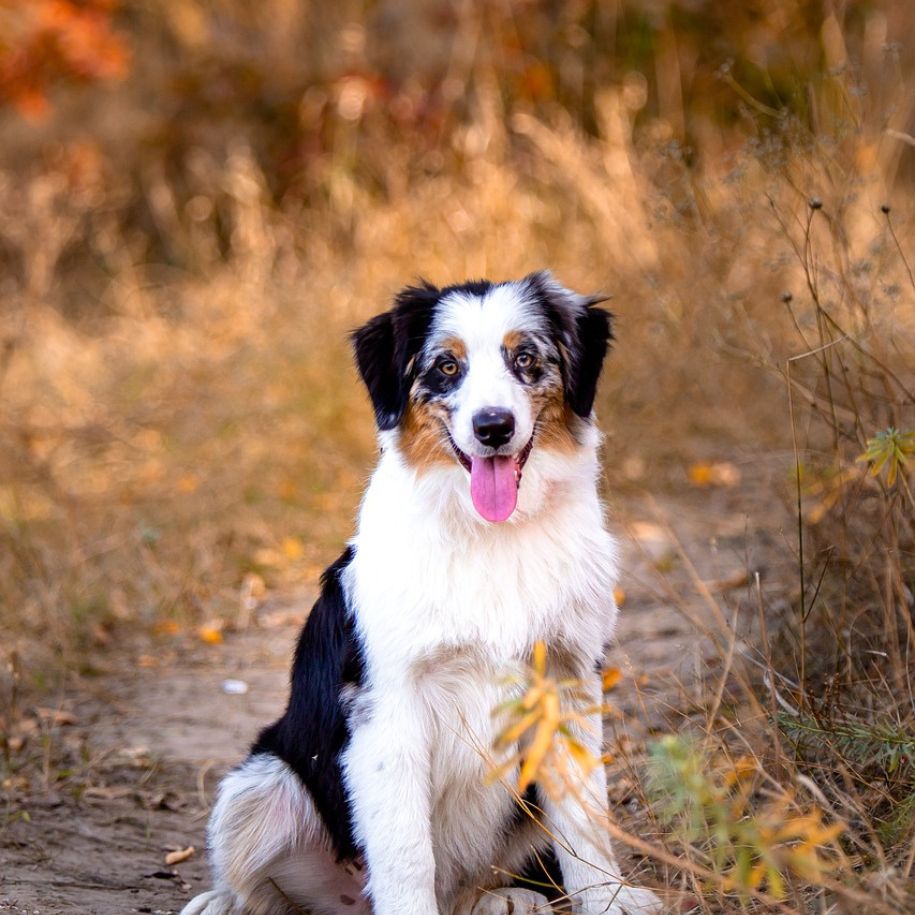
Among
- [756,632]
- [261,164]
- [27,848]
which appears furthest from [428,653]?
[261,164]

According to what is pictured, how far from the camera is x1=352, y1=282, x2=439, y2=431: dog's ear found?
3629mm

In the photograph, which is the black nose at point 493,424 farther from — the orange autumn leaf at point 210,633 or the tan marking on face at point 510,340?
the orange autumn leaf at point 210,633

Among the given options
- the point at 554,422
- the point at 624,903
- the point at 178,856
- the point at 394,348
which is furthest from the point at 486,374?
the point at 178,856

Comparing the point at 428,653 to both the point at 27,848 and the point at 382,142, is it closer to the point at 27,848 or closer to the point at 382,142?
the point at 27,848

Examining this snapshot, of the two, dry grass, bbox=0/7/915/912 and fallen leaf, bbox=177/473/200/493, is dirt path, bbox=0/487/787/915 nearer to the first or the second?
dry grass, bbox=0/7/915/912

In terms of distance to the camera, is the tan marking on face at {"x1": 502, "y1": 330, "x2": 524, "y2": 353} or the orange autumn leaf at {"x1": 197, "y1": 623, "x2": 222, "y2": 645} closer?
the tan marking on face at {"x1": 502, "y1": 330, "x2": 524, "y2": 353}

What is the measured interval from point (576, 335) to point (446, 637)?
102cm

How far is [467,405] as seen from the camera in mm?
3346

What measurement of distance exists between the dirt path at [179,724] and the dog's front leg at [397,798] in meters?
0.64

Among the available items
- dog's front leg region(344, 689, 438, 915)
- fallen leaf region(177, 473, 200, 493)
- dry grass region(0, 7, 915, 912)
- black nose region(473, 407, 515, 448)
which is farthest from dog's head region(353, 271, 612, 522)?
fallen leaf region(177, 473, 200, 493)

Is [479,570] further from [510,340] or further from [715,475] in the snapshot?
[715,475]

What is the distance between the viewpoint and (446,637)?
326 centimetres

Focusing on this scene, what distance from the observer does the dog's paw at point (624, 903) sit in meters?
3.32

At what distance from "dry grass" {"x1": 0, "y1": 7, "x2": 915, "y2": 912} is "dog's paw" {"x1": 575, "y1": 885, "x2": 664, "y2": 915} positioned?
4.3 inches
